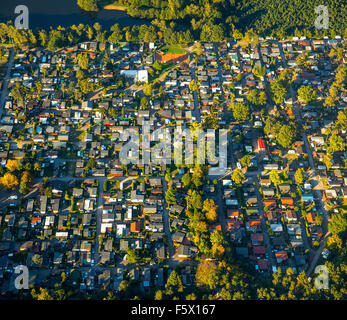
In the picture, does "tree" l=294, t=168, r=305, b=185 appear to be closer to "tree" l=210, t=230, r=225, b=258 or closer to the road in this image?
the road

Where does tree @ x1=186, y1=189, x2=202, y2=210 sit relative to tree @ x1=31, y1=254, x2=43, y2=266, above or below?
above

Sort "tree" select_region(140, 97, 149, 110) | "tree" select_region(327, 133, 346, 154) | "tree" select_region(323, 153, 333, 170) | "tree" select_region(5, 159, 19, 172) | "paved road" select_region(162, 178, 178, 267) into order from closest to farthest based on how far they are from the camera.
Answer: "paved road" select_region(162, 178, 178, 267), "tree" select_region(5, 159, 19, 172), "tree" select_region(323, 153, 333, 170), "tree" select_region(327, 133, 346, 154), "tree" select_region(140, 97, 149, 110)

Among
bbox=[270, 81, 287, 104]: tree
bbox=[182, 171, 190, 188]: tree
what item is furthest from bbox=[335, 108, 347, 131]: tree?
bbox=[182, 171, 190, 188]: tree

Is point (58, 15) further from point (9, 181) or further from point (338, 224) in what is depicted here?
point (338, 224)
